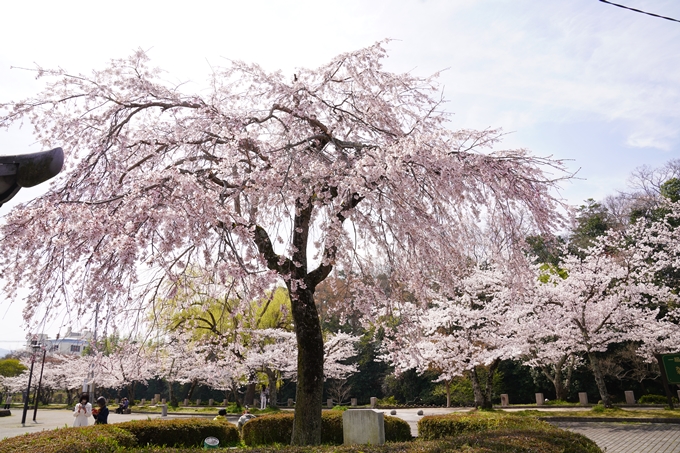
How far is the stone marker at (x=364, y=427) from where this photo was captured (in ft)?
29.1

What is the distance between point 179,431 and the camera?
1038 cm

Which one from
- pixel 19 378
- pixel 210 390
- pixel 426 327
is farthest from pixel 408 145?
pixel 19 378

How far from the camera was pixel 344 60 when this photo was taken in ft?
27.9

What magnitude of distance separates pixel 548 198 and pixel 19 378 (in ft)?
161

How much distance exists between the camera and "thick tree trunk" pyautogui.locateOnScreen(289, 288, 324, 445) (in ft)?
24.8

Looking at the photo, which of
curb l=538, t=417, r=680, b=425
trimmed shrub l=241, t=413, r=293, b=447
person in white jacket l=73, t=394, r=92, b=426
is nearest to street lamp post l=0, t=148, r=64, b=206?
person in white jacket l=73, t=394, r=92, b=426

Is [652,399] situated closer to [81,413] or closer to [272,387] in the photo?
[272,387]

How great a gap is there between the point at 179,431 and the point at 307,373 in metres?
4.82

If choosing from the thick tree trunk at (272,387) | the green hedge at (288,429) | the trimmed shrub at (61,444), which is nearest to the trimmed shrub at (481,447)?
the trimmed shrub at (61,444)

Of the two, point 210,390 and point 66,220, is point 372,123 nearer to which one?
point 66,220

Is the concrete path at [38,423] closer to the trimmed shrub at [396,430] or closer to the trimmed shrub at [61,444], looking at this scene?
the trimmed shrub at [61,444]

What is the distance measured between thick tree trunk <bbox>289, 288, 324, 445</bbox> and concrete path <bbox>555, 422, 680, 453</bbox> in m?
5.06

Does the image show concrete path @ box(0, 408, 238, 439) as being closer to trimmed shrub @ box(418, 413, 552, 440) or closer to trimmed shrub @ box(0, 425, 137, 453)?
trimmed shrub @ box(0, 425, 137, 453)

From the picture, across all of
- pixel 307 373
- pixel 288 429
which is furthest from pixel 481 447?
pixel 288 429
